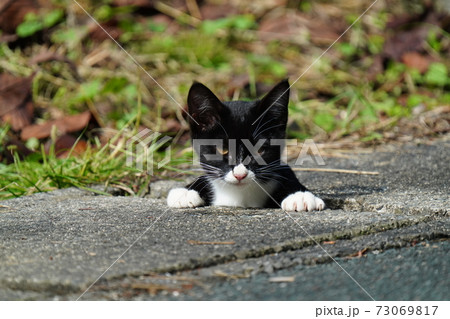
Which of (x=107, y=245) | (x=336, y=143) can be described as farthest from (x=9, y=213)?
(x=336, y=143)

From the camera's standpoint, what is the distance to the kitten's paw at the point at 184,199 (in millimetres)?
2475

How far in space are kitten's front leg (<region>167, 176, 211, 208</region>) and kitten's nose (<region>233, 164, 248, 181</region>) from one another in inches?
7.6

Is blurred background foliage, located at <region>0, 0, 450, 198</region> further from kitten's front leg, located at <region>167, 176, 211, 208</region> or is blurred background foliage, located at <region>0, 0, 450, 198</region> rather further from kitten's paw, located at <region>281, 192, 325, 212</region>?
kitten's paw, located at <region>281, 192, 325, 212</region>

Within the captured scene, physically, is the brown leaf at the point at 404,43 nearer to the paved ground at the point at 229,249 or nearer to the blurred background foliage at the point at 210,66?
the blurred background foliage at the point at 210,66

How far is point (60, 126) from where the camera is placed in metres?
3.83

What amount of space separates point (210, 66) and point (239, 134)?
2512 millimetres

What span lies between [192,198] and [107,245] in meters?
0.73

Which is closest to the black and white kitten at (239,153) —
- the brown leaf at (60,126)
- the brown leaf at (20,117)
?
the brown leaf at (60,126)

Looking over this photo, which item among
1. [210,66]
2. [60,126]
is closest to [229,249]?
[60,126]

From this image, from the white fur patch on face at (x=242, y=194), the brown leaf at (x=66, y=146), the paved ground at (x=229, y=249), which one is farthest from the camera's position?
the brown leaf at (x=66, y=146)

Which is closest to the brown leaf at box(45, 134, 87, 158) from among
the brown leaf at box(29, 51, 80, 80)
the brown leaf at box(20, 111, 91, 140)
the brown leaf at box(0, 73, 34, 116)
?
the brown leaf at box(20, 111, 91, 140)

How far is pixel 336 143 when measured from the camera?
12.1 feet

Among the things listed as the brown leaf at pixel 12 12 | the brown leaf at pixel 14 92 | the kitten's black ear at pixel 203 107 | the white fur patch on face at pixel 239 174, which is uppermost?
the brown leaf at pixel 12 12

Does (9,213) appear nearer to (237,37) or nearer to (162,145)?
(162,145)
